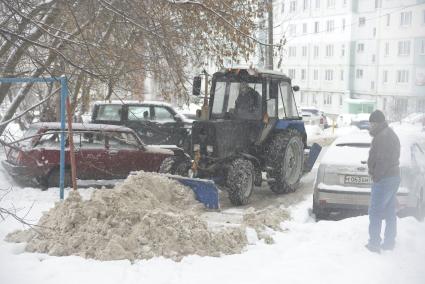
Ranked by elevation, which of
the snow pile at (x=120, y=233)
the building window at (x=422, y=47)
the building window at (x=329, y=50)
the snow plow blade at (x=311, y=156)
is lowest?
the snow pile at (x=120, y=233)

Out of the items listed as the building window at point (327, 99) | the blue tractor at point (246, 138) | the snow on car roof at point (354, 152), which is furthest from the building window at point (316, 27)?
the snow on car roof at point (354, 152)

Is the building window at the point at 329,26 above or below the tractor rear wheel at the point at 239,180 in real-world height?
above

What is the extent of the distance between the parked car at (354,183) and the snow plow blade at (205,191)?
1683 millimetres

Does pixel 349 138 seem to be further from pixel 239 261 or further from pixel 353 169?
pixel 239 261

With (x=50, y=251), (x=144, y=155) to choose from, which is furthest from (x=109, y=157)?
(x=50, y=251)

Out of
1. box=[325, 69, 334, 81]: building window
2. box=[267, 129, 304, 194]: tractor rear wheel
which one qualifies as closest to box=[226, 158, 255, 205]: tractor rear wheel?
box=[267, 129, 304, 194]: tractor rear wheel

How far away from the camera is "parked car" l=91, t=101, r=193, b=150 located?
1519 centimetres

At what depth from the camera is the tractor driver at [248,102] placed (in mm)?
10594

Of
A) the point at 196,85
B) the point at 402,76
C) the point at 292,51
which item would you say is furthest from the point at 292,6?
the point at 196,85

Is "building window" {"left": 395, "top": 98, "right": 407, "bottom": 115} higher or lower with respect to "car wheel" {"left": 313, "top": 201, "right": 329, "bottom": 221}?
higher

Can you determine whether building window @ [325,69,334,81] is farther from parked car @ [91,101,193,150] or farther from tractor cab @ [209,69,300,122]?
tractor cab @ [209,69,300,122]

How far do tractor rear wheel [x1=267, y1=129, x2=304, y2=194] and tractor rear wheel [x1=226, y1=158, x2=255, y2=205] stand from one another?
0.93 meters

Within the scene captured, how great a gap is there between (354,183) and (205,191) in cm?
243

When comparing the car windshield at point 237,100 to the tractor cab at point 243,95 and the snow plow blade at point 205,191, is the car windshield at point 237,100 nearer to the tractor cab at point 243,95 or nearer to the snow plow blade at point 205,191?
the tractor cab at point 243,95
